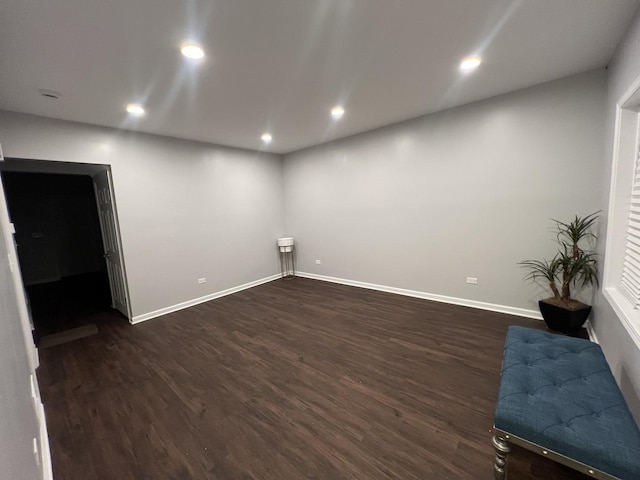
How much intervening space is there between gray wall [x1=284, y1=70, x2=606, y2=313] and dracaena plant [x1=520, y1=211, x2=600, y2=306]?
4.6 inches

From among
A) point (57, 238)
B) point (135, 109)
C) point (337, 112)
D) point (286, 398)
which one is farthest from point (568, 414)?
point (57, 238)

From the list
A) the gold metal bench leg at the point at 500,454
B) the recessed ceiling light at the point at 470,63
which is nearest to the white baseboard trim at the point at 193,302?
the gold metal bench leg at the point at 500,454

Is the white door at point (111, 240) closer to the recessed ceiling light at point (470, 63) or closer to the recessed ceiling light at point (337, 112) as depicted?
the recessed ceiling light at point (337, 112)

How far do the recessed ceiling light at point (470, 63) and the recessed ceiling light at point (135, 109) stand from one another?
128 inches

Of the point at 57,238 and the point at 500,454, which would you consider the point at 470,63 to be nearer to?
the point at 500,454

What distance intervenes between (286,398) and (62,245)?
8.04 m

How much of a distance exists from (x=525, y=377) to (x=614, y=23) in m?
2.53

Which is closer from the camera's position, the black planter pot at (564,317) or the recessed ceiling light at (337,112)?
the black planter pot at (564,317)

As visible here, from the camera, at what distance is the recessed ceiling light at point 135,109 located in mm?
2769

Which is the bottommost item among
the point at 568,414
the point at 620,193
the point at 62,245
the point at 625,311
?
the point at 568,414

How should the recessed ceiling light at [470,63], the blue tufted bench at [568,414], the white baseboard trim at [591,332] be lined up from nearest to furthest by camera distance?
the blue tufted bench at [568,414] < the recessed ceiling light at [470,63] < the white baseboard trim at [591,332]

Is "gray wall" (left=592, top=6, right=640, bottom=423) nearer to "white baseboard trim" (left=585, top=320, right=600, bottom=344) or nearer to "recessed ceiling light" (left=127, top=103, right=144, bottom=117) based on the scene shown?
"white baseboard trim" (left=585, top=320, right=600, bottom=344)

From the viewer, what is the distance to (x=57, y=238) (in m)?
6.64

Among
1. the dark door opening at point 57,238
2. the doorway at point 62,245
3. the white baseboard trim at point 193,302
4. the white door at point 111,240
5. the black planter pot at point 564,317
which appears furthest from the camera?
the dark door opening at point 57,238
